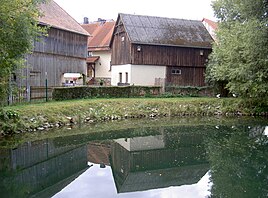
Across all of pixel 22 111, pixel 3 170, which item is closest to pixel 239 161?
pixel 3 170

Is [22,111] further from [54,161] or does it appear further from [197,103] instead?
[197,103]

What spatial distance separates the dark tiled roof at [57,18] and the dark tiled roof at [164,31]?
4675 mm

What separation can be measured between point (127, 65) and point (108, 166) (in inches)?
816

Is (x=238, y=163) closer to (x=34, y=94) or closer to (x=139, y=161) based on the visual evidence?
(x=139, y=161)

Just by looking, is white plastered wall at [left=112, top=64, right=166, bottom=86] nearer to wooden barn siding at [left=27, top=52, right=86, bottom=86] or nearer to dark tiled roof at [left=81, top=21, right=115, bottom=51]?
wooden barn siding at [left=27, top=52, right=86, bottom=86]

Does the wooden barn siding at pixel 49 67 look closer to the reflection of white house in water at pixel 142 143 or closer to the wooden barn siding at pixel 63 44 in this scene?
the wooden barn siding at pixel 63 44

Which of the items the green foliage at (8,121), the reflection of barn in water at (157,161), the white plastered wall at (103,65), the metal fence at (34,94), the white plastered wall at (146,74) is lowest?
the reflection of barn in water at (157,161)

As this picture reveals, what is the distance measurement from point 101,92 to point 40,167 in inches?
561

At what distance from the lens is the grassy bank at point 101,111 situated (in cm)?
1501

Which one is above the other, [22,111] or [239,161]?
[22,111]

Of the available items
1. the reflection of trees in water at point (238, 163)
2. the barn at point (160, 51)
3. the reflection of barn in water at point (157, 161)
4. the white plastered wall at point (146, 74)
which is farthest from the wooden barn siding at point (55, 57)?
the reflection of trees in water at point (238, 163)

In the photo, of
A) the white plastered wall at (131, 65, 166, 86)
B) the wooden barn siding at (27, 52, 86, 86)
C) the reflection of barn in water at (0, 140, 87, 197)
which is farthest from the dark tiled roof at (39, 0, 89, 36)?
the reflection of barn in water at (0, 140, 87, 197)

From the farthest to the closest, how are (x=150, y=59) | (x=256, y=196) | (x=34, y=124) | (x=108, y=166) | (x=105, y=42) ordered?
(x=105, y=42), (x=150, y=59), (x=34, y=124), (x=108, y=166), (x=256, y=196)

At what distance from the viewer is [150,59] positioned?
3036 centimetres
